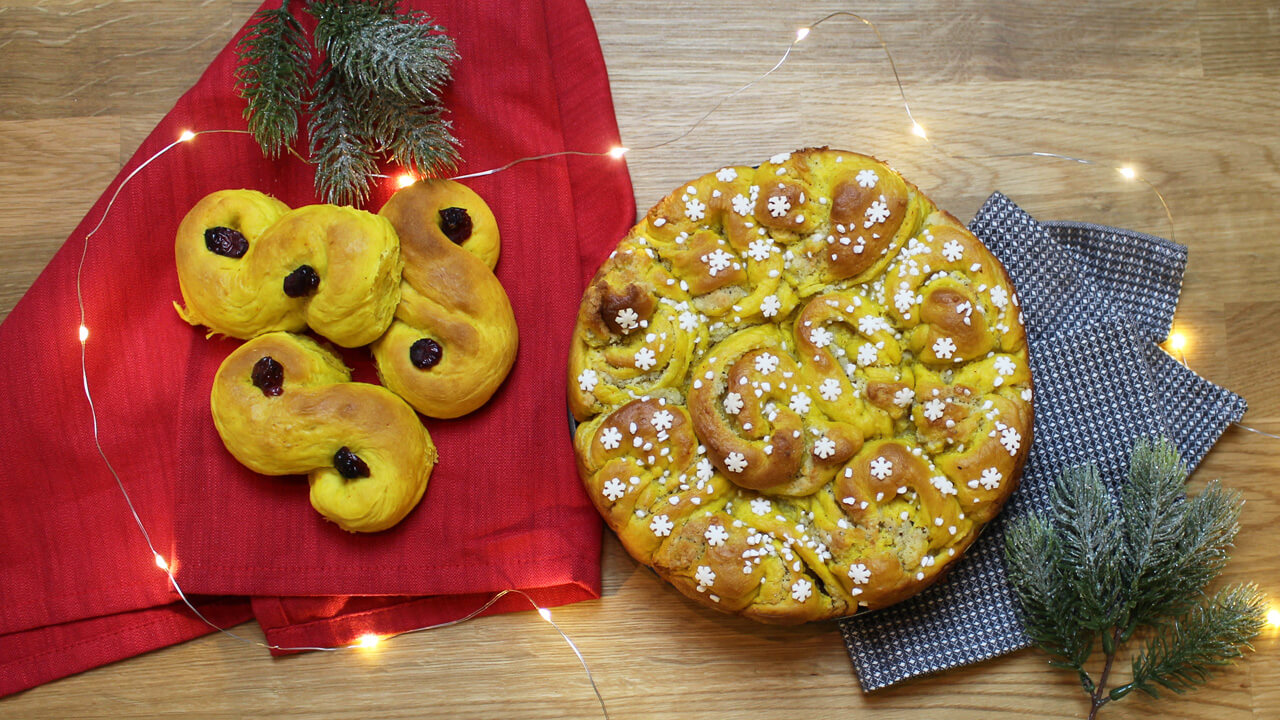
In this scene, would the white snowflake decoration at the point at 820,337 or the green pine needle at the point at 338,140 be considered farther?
the green pine needle at the point at 338,140

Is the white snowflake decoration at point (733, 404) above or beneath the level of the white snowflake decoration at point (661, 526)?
above

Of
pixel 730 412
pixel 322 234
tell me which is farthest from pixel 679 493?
pixel 322 234

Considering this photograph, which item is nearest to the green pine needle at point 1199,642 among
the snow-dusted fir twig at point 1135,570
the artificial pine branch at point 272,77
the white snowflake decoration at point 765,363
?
the snow-dusted fir twig at point 1135,570

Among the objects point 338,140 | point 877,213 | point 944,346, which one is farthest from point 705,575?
point 338,140

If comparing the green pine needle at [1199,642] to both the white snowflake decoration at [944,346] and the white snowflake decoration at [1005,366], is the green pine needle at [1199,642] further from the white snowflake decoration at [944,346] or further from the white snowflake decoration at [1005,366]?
the white snowflake decoration at [944,346]

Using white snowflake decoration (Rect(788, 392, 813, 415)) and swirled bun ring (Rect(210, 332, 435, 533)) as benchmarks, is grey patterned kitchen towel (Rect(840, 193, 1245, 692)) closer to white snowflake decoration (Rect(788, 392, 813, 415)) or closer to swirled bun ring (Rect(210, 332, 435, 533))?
white snowflake decoration (Rect(788, 392, 813, 415))

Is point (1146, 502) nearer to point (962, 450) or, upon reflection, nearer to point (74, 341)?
point (962, 450)

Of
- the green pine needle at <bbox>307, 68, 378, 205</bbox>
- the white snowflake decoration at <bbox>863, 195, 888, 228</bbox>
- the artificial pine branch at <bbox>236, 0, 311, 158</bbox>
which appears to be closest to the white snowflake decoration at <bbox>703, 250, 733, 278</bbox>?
the white snowflake decoration at <bbox>863, 195, 888, 228</bbox>
